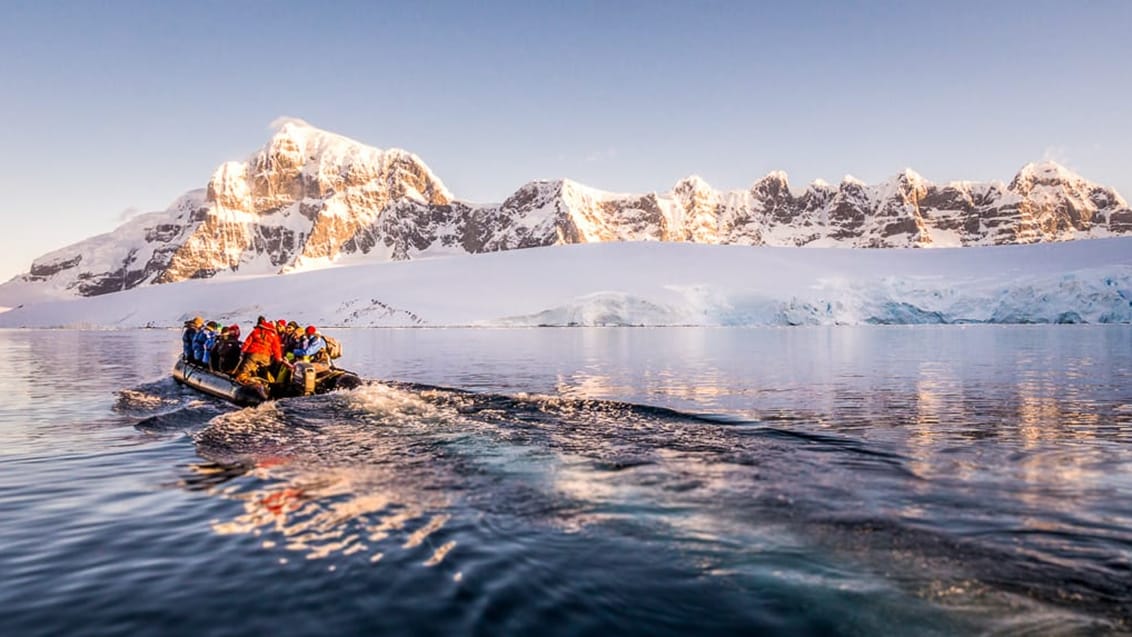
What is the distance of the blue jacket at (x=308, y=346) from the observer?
17953 mm

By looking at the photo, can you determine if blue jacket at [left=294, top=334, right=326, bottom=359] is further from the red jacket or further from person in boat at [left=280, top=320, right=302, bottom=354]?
person in boat at [left=280, top=320, right=302, bottom=354]

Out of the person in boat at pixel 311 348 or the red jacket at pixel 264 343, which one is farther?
the person in boat at pixel 311 348

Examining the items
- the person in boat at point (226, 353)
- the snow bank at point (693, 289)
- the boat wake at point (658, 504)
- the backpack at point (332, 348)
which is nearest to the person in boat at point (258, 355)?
the backpack at point (332, 348)

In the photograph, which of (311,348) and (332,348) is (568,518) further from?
(332,348)

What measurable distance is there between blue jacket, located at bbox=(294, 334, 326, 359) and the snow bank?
60267mm

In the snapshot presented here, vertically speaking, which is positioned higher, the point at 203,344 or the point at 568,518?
the point at 203,344

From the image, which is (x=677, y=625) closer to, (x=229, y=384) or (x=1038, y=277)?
(x=229, y=384)

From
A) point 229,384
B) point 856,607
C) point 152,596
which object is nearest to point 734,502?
point 856,607

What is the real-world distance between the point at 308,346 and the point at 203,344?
500 cm

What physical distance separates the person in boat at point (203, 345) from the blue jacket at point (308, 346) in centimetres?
395

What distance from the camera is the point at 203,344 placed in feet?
69.3

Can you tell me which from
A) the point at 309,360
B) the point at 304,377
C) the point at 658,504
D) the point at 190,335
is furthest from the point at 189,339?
the point at 658,504

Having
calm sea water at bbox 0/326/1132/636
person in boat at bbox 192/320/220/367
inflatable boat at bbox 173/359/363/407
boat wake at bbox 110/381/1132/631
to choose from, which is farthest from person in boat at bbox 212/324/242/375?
boat wake at bbox 110/381/1132/631

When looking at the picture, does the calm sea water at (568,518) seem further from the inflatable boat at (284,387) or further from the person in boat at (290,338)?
the person in boat at (290,338)
